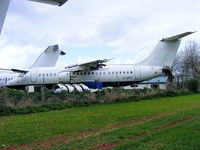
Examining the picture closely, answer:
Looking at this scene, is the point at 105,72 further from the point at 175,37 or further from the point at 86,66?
the point at 175,37

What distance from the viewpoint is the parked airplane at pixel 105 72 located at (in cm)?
2709

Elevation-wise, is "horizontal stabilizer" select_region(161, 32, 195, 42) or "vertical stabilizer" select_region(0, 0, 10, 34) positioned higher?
"horizontal stabilizer" select_region(161, 32, 195, 42)

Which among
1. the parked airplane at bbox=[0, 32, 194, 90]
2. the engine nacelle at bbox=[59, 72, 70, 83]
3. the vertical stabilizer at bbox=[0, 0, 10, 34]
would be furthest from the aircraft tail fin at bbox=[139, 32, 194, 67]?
the vertical stabilizer at bbox=[0, 0, 10, 34]

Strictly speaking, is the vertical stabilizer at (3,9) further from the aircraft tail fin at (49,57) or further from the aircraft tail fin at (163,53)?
the aircraft tail fin at (49,57)

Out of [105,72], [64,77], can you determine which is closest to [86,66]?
[105,72]

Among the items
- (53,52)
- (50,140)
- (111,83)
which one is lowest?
(50,140)

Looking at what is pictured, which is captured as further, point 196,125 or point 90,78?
point 90,78

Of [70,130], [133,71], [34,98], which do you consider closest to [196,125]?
[70,130]

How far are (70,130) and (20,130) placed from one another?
1649 mm

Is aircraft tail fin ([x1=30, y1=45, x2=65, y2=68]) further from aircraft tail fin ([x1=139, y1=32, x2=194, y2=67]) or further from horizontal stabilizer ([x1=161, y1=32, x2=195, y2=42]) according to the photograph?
horizontal stabilizer ([x1=161, y1=32, x2=195, y2=42])

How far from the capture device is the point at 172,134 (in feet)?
19.1

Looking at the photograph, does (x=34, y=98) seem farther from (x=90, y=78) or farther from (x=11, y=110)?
(x=90, y=78)

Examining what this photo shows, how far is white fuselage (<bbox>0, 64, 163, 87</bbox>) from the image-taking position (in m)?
27.3

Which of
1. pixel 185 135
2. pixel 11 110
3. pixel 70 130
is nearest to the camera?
pixel 185 135
